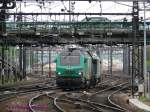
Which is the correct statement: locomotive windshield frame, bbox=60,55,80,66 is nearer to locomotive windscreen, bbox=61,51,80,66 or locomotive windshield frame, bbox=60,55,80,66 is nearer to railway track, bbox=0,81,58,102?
locomotive windscreen, bbox=61,51,80,66

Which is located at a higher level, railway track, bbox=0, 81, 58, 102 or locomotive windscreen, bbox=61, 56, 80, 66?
locomotive windscreen, bbox=61, 56, 80, 66

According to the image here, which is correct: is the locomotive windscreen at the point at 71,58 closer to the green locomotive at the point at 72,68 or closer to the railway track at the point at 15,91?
the green locomotive at the point at 72,68

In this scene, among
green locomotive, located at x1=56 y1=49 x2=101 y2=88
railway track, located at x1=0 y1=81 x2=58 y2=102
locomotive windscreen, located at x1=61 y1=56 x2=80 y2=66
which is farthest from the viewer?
locomotive windscreen, located at x1=61 y1=56 x2=80 y2=66

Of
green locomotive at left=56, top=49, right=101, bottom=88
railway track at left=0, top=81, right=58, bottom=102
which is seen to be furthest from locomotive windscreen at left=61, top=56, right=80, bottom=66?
railway track at left=0, top=81, right=58, bottom=102

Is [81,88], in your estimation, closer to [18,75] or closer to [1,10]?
[1,10]

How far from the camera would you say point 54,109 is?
947 inches

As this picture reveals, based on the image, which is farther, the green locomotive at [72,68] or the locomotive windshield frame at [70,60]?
the locomotive windshield frame at [70,60]

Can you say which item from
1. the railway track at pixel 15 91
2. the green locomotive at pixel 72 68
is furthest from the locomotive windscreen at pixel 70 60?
the railway track at pixel 15 91

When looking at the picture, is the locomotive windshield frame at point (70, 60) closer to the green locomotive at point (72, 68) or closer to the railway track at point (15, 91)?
the green locomotive at point (72, 68)

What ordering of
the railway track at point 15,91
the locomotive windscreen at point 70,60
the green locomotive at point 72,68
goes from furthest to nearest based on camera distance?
1. the locomotive windscreen at point 70,60
2. the green locomotive at point 72,68
3. the railway track at point 15,91

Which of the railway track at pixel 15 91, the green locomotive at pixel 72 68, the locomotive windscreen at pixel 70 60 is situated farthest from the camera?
the locomotive windscreen at pixel 70 60

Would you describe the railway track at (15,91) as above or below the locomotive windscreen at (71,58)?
below

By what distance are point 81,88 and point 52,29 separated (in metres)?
7.15

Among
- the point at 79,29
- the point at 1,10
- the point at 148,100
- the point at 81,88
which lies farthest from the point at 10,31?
the point at 148,100
